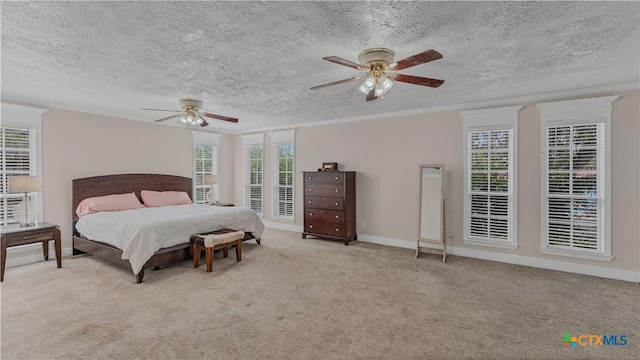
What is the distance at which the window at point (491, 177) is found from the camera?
4406 mm

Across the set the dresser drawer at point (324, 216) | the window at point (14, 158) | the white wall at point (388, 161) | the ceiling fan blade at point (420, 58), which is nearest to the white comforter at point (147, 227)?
the window at point (14, 158)

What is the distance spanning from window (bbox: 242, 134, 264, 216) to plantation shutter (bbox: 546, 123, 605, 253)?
5.73 metres

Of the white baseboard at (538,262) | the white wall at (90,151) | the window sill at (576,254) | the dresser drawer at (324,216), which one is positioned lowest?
the white baseboard at (538,262)

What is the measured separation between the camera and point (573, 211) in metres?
4.03

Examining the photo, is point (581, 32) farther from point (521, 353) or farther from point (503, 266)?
point (503, 266)

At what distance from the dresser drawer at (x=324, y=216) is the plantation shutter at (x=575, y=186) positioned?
325cm

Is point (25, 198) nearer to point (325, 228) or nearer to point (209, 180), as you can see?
point (209, 180)

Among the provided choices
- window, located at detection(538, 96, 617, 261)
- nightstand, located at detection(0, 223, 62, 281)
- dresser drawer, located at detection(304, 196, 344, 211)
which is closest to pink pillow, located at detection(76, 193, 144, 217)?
nightstand, located at detection(0, 223, 62, 281)

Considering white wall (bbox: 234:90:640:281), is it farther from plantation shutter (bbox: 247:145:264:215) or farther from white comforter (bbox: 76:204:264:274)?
white comforter (bbox: 76:204:264:274)

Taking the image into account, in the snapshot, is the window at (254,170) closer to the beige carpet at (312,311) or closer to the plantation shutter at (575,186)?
the beige carpet at (312,311)

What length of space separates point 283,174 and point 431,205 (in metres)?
3.54

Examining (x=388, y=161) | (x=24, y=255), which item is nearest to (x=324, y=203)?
(x=388, y=161)

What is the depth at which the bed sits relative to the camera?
389 cm

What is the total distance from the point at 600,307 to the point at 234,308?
12.3 ft
